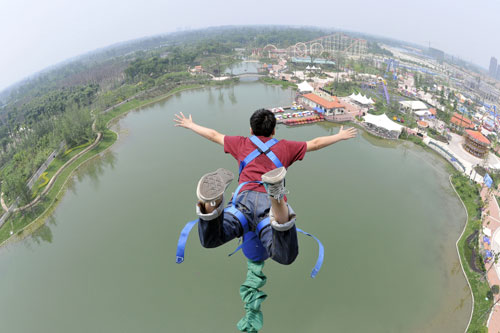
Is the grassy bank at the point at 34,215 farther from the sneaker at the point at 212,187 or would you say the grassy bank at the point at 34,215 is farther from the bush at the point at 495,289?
the bush at the point at 495,289

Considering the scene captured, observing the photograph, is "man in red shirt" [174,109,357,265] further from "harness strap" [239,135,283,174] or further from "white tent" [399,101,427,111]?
"white tent" [399,101,427,111]

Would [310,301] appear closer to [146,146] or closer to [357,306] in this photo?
[357,306]

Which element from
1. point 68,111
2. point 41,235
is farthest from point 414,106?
point 68,111

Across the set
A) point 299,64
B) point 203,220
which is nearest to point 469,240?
point 203,220

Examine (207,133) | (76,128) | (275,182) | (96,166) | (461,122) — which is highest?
(275,182)

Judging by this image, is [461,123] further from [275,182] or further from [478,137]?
[275,182]
